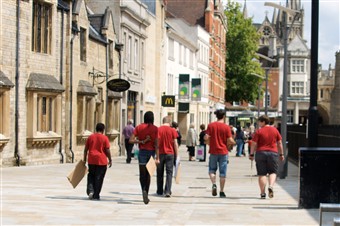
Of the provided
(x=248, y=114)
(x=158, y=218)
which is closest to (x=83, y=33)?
(x=158, y=218)

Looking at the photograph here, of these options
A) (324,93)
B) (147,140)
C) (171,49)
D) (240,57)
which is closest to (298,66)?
(324,93)

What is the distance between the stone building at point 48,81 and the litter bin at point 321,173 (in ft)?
41.6

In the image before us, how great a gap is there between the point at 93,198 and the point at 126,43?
86.2 feet

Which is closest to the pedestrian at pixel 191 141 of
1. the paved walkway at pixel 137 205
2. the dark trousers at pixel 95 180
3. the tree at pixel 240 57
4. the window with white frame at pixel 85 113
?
the window with white frame at pixel 85 113

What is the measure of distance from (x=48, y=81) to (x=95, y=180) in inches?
511

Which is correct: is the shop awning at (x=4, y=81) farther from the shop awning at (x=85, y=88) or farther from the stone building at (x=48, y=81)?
the shop awning at (x=85, y=88)

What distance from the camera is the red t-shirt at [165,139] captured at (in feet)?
52.1

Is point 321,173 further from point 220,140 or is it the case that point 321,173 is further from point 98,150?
point 98,150

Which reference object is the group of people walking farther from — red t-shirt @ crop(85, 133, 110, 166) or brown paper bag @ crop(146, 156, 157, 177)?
brown paper bag @ crop(146, 156, 157, 177)

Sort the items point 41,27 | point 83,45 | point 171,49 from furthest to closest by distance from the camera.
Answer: point 171,49, point 83,45, point 41,27

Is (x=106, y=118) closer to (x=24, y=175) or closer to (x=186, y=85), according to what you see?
(x=24, y=175)

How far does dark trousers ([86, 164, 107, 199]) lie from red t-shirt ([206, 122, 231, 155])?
2325 mm

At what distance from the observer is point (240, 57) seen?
98688mm

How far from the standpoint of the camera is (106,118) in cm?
3634
